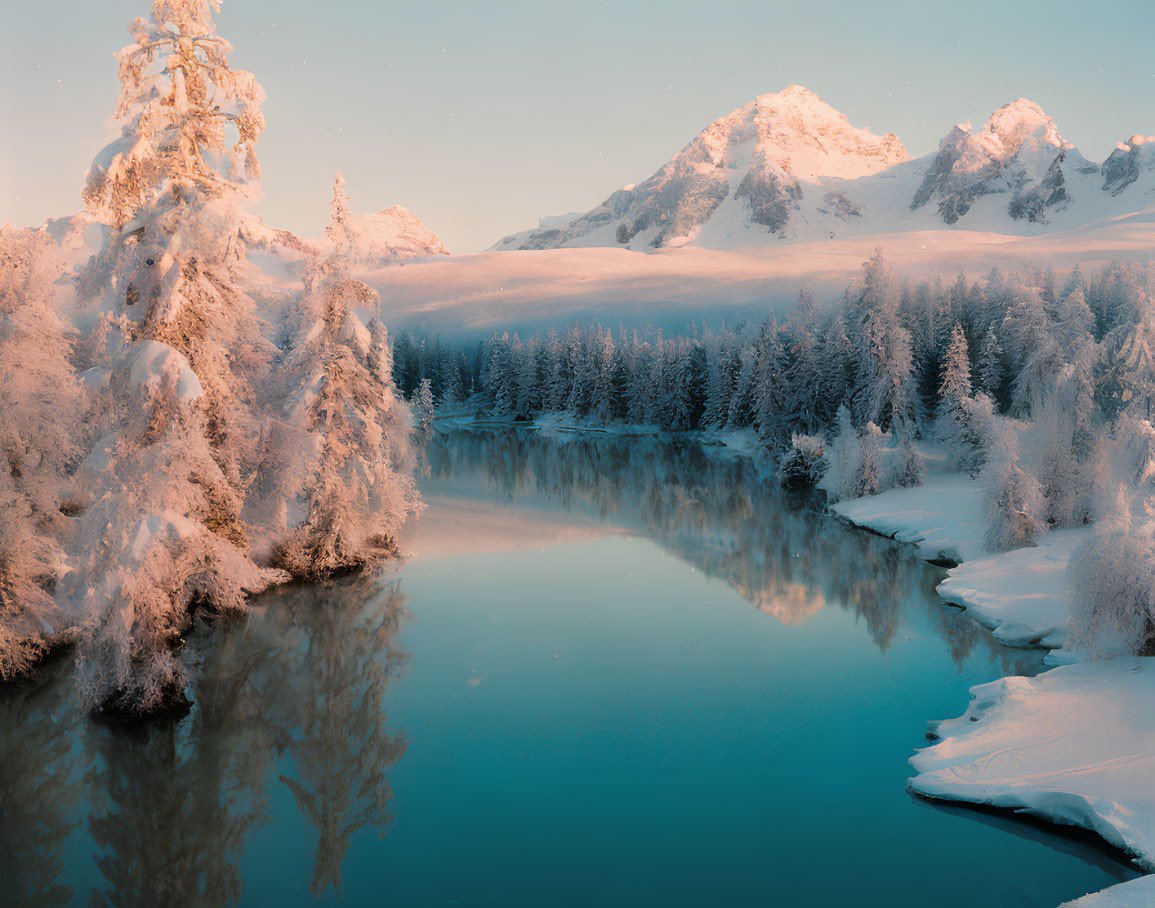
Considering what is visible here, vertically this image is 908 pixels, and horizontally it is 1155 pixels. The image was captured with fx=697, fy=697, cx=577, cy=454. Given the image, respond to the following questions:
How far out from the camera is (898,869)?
10.5 m

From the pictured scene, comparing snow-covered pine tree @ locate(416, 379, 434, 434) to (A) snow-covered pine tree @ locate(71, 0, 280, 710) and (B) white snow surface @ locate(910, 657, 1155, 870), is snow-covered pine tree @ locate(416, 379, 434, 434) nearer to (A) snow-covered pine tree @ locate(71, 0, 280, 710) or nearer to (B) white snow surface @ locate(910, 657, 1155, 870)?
(A) snow-covered pine tree @ locate(71, 0, 280, 710)


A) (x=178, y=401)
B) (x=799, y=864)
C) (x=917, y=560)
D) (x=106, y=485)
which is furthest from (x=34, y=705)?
(x=917, y=560)

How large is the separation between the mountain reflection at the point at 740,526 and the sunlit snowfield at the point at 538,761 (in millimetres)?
320

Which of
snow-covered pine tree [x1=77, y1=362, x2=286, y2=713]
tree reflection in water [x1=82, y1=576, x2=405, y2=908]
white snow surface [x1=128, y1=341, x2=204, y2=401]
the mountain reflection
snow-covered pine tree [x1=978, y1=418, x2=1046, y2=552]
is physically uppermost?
white snow surface [x1=128, y1=341, x2=204, y2=401]

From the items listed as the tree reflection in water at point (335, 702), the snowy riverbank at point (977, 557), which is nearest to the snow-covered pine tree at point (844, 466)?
the snowy riverbank at point (977, 557)

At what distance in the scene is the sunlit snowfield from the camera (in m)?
10.3

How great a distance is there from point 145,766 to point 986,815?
15.1 meters

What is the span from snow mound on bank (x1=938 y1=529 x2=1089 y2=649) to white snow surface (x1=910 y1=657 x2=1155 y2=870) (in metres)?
4.31

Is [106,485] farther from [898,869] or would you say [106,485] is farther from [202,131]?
[898,869]

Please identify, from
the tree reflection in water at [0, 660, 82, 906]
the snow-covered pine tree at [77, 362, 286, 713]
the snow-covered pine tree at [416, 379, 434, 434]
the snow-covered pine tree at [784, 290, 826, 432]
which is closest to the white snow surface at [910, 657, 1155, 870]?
the tree reflection in water at [0, 660, 82, 906]

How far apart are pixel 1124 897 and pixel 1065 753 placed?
369cm

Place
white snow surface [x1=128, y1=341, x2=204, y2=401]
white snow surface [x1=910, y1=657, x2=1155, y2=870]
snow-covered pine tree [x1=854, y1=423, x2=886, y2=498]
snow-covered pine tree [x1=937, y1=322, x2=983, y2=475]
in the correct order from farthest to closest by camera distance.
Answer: snow-covered pine tree [x1=937, y1=322, x2=983, y2=475] < snow-covered pine tree [x1=854, y1=423, x2=886, y2=498] < white snow surface [x1=128, y1=341, x2=204, y2=401] < white snow surface [x1=910, y1=657, x2=1155, y2=870]

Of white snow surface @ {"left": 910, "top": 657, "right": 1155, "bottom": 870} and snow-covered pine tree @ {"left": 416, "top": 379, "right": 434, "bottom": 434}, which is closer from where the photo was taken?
white snow surface @ {"left": 910, "top": 657, "right": 1155, "bottom": 870}

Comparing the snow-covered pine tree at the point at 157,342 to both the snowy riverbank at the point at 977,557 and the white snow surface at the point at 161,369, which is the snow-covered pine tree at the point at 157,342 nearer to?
the white snow surface at the point at 161,369
